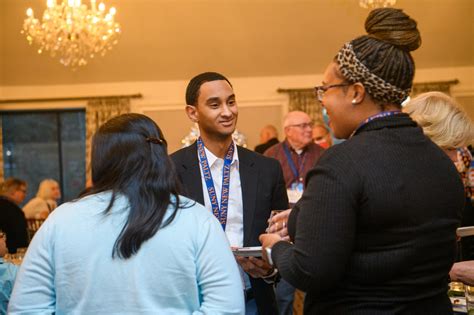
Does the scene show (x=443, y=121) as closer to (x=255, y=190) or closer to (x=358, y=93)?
(x=255, y=190)

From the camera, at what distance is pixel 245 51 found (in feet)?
37.3

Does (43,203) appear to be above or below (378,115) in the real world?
below

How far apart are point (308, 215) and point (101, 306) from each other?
0.58 metres

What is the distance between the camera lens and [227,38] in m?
11.1

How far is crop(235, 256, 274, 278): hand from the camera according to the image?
2.22m

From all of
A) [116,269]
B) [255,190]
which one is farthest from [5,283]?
[116,269]

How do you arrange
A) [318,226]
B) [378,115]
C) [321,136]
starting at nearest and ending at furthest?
[318,226], [378,115], [321,136]

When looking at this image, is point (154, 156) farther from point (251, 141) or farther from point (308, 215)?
point (251, 141)

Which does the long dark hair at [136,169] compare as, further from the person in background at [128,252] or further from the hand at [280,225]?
the hand at [280,225]

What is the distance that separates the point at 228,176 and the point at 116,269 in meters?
1.12

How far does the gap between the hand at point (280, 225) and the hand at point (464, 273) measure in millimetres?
684

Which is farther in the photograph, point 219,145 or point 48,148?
point 48,148

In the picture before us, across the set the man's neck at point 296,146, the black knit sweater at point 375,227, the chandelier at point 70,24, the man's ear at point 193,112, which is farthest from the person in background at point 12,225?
the black knit sweater at point 375,227

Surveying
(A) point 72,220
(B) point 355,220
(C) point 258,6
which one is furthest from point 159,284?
(C) point 258,6
